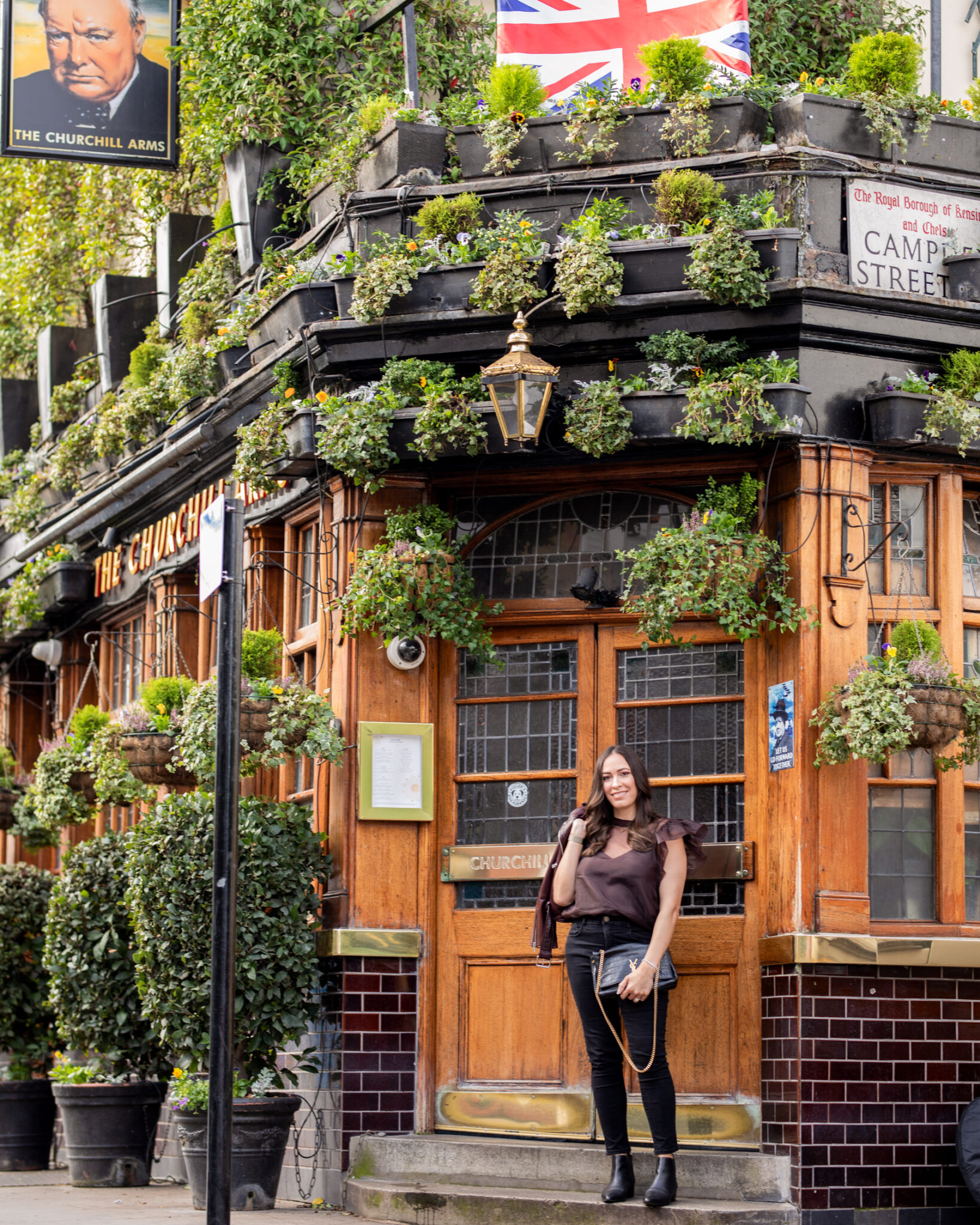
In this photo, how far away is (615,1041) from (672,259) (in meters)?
3.98

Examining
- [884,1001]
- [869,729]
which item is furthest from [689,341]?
[884,1001]

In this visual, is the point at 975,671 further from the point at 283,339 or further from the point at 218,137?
the point at 218,137

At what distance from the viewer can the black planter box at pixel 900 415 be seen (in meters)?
8.66

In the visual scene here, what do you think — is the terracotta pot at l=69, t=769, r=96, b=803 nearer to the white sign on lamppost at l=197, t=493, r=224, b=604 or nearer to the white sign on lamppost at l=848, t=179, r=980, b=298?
the white sign on lamppost at l=197, t=493, r=224, b=604

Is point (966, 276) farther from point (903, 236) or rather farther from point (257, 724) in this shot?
point (257, 724)

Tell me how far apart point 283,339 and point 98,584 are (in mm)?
4537

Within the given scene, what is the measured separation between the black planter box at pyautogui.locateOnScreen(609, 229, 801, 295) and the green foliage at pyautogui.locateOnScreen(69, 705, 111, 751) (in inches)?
238

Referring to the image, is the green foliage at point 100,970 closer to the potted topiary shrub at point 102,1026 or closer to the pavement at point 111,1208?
the potted topiary shrub at point 102,1026

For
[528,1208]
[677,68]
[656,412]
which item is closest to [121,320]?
[677,68]

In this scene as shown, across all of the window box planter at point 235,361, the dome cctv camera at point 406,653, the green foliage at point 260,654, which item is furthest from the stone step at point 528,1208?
the window box planter at point 235,361

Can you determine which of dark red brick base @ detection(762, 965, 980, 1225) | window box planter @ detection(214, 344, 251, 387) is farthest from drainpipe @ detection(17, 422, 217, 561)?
dark red brick base @ detection(762, 965, 980, 1225)

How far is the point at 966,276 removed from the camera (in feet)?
29.6

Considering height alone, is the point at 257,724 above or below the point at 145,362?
below

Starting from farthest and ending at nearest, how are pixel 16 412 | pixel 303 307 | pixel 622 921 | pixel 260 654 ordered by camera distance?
1. pixel 16 412
2. pixel 260 654
3. pixel 303 307
4. pixel 622 921
